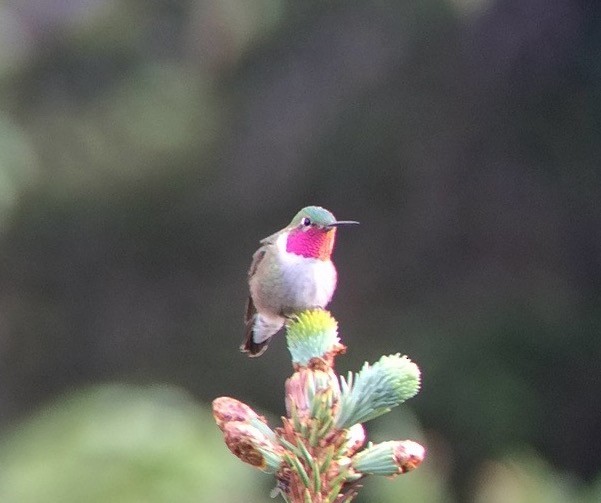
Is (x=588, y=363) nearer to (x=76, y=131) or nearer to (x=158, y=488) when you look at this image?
(x=76, y=131)

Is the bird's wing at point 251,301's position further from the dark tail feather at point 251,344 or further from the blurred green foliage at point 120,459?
the blurred green foliage at point 120,459

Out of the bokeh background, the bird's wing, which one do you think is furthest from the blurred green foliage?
the bokeh background

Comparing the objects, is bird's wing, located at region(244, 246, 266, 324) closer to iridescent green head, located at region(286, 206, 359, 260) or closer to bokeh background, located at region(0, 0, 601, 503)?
iridescent green head, located at region(286, 206, 359, 260)

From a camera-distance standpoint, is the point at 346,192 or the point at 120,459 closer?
the point at 120,459

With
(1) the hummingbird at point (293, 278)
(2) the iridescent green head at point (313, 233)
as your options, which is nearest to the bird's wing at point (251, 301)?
(1) the hummingbird at point (293, 278)

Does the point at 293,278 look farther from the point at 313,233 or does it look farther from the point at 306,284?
the point at 313,233

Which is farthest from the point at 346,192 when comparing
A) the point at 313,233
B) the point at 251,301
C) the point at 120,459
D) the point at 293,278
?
the point at 293,278
